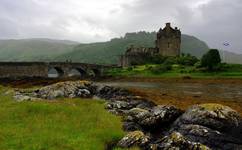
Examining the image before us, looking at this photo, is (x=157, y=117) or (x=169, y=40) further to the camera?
(x=169, y=40)

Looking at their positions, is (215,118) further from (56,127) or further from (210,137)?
(56,127)

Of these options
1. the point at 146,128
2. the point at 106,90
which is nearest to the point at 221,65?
the point at 106,90

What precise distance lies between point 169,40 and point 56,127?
15334 centimetres

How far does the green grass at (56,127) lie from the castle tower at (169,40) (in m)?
144

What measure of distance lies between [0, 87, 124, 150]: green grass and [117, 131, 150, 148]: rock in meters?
1.13

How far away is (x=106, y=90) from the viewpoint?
5253 cm

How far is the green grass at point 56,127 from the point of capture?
2223 cm

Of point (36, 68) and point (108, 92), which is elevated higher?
point (108, 92)

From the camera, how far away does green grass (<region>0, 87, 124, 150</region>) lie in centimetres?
2223

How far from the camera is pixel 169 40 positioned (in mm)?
176500

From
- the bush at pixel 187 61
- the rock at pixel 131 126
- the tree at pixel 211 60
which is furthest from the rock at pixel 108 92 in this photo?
the bush at pixel 187 61

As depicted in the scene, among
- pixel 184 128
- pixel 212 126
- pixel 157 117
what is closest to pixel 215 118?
pixel 212 126

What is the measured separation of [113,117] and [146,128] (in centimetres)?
334

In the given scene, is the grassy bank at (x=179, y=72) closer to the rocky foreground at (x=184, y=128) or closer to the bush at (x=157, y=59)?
the bush at (x=157, y=59)
